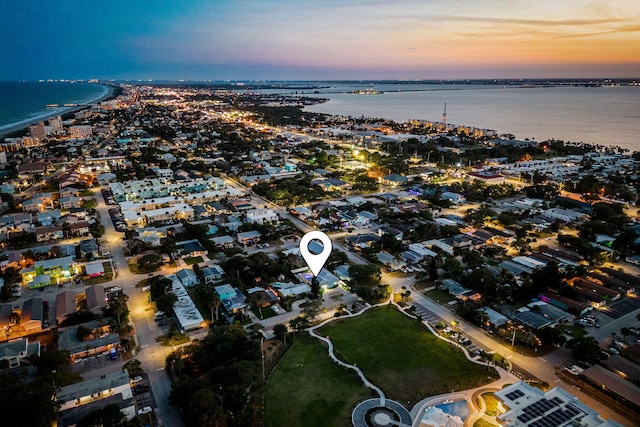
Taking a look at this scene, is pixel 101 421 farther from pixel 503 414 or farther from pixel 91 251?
pixel 91 251

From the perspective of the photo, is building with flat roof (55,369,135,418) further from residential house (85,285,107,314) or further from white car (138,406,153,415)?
residential house (85,285,107,314)

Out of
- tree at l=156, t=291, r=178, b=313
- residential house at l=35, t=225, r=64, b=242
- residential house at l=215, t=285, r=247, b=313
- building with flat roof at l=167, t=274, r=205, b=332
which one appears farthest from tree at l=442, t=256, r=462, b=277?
residential house at l=35, t=225, r=64, b=242

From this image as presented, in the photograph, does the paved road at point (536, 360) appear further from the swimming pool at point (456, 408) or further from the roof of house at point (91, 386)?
the roof of house at point (91, 386)

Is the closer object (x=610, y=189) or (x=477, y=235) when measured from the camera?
(x=477, y=235)

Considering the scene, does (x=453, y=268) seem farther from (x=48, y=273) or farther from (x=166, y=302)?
(x=48, y=273)

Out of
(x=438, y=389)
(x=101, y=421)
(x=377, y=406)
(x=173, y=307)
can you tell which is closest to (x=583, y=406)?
(x=438, y=389)

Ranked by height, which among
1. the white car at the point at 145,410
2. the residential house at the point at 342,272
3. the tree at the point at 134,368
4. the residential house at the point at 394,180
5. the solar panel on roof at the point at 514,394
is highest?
the residential house at the point at 394,180

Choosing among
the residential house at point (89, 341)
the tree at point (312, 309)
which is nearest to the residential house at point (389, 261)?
the tree at point (312, 309)
